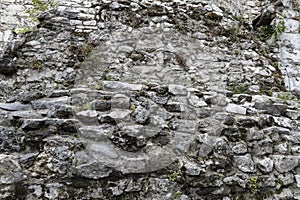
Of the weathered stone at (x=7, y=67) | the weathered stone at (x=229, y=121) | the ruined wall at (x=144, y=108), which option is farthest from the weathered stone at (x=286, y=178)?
the weathered stone at (x=7, y=67)

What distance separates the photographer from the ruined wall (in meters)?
2.67

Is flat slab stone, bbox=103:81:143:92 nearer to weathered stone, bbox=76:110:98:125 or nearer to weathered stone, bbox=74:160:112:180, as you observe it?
weathered stone, bbox=76:110:98:125

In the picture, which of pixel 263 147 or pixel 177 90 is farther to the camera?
pixel 177 90

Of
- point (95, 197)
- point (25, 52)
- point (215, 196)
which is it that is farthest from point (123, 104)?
point (25, 52)

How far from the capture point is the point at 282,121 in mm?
3609

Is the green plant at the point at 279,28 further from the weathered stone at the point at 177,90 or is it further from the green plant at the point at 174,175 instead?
the green plant at the point at 174,175

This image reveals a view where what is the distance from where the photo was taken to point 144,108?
3.22 m

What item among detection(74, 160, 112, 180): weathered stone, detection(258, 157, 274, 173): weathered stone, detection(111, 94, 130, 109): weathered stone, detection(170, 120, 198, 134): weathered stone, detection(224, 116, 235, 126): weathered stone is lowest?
detection(258, 157, 274, 173): weathered stone

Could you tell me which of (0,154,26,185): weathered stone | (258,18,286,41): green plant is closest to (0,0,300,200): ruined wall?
(0,154,26,185): weathered stone

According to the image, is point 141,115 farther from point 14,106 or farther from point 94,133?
point 14,106

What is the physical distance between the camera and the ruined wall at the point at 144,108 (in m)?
2.67

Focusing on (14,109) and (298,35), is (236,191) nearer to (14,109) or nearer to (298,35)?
(14,109)

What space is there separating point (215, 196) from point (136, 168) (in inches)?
30.1

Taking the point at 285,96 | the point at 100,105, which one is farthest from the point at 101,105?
the point at 285,96
